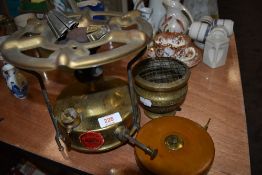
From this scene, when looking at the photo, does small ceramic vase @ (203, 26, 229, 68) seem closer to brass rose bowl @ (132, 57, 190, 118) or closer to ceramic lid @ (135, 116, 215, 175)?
brass rose bowl @ (132, 57, 190, 118)

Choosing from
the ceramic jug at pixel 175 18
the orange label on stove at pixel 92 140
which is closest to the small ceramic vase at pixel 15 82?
the orange label on stove at pixel 92 140

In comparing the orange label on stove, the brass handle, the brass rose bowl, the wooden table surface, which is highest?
the brass handle

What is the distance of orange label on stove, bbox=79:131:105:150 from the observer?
1.90 ft

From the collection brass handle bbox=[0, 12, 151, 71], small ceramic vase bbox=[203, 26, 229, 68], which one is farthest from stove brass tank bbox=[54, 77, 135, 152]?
small ceramic vase bbox=[203, 26, 229, 68]

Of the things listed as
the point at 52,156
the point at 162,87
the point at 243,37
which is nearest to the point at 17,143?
the point at 52,156

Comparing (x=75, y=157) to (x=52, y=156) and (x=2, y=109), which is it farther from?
(x=2, y=109)

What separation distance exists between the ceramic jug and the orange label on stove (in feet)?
1.78

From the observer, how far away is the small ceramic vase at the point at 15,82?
2.59ft

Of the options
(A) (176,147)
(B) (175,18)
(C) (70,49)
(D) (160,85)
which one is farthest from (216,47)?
(C) (70,49)

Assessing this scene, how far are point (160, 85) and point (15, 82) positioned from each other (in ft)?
1.50

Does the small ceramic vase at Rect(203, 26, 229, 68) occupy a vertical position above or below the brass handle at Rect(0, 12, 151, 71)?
below

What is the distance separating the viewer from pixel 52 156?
65 centimetres

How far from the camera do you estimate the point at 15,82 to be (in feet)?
2.60

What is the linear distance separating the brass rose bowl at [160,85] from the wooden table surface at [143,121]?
3.1 inches
